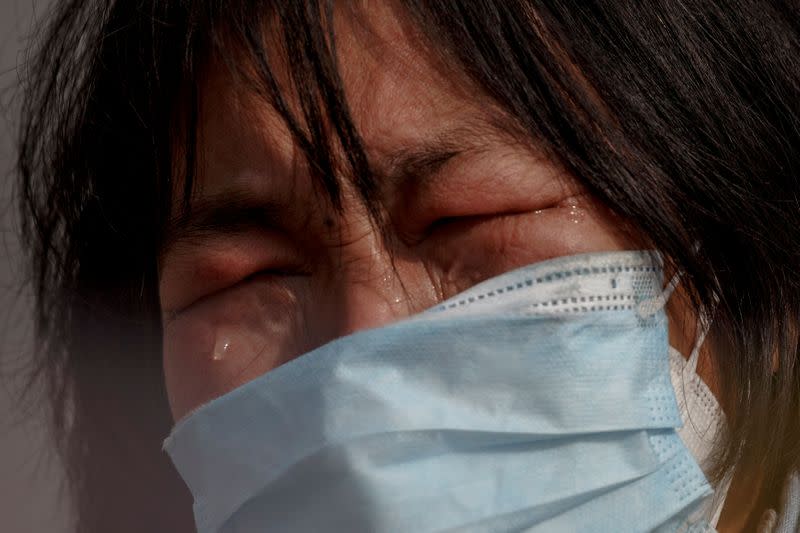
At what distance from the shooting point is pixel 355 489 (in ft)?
4.27

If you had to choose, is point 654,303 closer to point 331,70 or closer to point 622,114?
point 622,114

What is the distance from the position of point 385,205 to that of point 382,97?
143 millimetres

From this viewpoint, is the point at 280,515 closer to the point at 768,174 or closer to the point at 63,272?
the point at 768,174

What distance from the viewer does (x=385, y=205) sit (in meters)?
1.44

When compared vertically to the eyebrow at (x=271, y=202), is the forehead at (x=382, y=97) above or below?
above

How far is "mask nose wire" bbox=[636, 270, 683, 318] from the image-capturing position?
1375mm

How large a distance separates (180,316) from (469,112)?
605 mm

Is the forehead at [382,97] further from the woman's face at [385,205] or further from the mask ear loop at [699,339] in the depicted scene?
the mask ear loop at [699,339]

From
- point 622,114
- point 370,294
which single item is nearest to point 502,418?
point 370,294

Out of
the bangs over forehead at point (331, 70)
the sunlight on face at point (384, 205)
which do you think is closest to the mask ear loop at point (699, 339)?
the sunlight on face at point (384, 205)

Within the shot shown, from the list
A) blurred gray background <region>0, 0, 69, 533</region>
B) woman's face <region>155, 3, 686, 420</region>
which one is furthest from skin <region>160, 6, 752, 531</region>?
blurred gray background <region>0, 0, 69, 533</region>

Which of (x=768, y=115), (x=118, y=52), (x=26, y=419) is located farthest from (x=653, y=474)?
(x=26, y=419)

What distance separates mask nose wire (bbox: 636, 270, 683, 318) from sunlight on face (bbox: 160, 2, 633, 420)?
78 mm

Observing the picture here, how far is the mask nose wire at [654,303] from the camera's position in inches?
54.1
